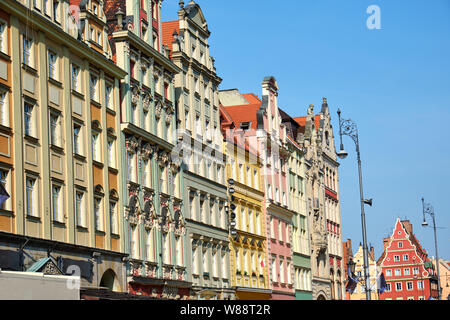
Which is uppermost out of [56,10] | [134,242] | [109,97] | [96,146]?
[56,10]

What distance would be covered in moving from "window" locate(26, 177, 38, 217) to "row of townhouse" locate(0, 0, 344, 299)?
0.19ft

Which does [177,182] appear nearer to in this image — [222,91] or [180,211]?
[180,211]

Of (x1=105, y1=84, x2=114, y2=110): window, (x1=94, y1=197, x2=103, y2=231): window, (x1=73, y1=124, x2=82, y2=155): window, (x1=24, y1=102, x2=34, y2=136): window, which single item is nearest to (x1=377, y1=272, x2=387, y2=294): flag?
(x1=105, y1=84, x2=114, y2=110): window

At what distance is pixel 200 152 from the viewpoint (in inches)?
2072

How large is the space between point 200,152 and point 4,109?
72.6 ft

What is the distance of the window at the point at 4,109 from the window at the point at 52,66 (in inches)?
139

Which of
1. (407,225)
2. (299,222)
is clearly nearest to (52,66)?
(299,222)

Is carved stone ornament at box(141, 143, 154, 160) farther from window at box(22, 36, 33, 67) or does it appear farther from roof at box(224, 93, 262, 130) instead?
roof at box(224, 93, 262, 130)

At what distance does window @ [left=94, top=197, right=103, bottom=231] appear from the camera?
Result: 1491 inches

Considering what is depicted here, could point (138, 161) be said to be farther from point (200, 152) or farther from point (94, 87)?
point (200, 152)

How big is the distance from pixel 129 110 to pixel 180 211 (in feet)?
26.4

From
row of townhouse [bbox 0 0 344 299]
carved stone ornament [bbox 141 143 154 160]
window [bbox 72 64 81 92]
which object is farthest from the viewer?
carved stone ornament [bbox 141 143 154 160]
